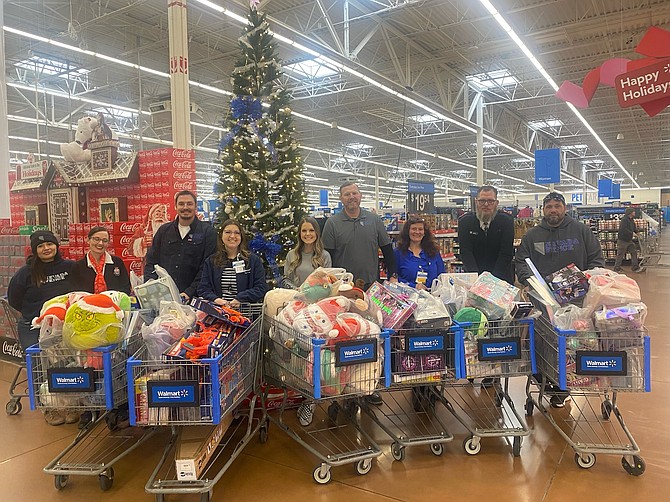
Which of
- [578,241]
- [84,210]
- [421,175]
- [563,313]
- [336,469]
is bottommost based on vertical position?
[336,469]

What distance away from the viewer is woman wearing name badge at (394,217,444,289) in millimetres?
4148

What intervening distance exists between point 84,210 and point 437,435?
518 cm

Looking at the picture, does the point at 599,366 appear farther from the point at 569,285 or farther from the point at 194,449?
the point at 194,449

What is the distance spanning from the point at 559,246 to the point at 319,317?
2.23 metres

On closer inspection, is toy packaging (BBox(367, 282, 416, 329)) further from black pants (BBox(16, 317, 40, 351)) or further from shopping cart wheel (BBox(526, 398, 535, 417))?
black pants (BBox(16, 317, 40, 351))

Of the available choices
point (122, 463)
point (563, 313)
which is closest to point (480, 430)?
point (563, 313)

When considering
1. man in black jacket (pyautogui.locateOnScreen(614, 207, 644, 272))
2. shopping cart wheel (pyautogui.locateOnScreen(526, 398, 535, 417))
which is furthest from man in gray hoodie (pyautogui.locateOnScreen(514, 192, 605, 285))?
man in black jacket (pyautogui.locateOnScreen(614, 207, 644, 272))

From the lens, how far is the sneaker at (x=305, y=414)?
3590mm

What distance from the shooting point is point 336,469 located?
300 cm

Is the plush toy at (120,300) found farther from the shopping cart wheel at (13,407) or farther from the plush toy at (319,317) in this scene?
the shopping cart wheel at (13,407)

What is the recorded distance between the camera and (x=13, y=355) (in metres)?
5.44

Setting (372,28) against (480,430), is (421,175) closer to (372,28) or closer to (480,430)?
(372,28)

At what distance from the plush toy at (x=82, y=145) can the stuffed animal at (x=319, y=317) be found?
449 centimetres

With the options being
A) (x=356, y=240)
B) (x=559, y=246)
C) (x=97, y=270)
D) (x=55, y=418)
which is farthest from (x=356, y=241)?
(x=55, y=418)
